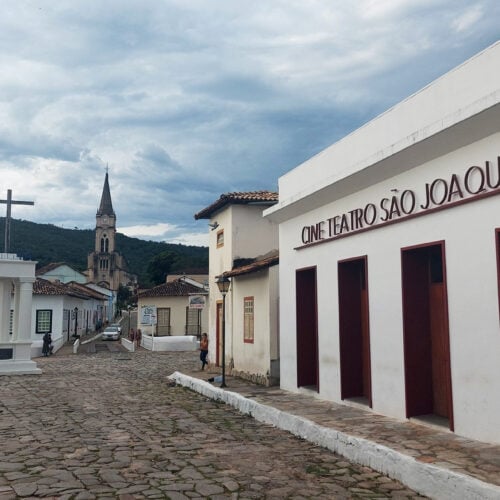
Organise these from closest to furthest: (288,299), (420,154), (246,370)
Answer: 1. (420,154)
2. (288,299)
3. (246,370)

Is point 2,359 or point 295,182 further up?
point 295,182

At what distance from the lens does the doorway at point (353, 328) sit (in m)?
9.59

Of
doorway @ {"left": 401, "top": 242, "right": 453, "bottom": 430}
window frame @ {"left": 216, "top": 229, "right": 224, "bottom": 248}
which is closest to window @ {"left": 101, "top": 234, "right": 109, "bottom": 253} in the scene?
window frame @ {"left": 216, "top": 229, "right": 224, "bottom": 248}

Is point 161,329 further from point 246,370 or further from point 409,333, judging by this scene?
point 409,333

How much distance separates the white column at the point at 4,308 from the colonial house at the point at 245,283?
24.2ft

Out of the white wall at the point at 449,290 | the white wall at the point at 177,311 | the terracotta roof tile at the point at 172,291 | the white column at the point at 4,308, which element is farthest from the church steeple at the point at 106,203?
the white wall at the point at 449,290

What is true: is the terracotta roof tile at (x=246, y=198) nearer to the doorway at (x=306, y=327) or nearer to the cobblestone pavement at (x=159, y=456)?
the doorway at (x=306, y=327)

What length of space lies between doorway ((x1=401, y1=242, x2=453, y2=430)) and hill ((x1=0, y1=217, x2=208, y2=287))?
246ft

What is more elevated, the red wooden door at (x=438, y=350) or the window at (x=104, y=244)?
the window at (x=104, y=244)

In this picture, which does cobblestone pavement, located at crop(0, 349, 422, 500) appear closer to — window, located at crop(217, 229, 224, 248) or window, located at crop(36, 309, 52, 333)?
window, located at crop(217, 229, 224, 248)

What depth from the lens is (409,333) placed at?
795cm

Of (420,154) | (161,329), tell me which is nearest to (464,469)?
(420,154)

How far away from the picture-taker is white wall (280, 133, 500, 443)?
6.41 m

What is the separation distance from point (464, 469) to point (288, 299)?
6.53m
